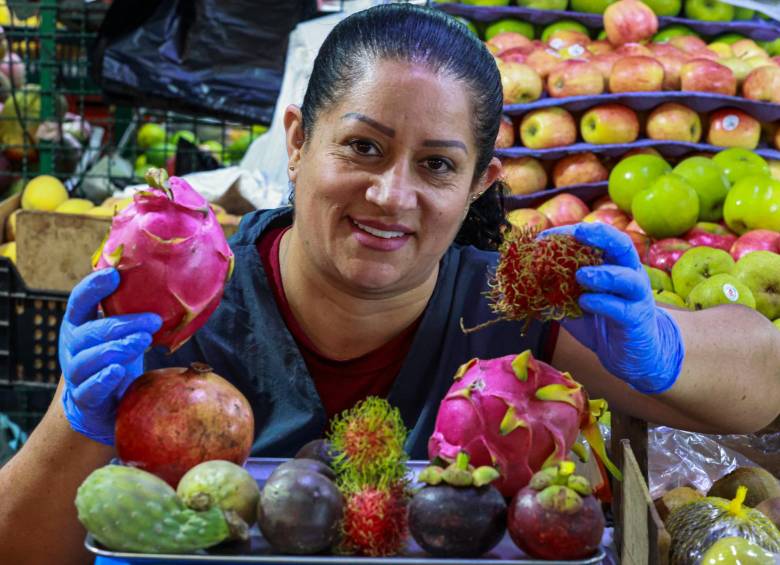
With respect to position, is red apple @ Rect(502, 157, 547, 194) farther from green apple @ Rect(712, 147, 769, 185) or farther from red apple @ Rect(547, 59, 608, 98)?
green apple @ Rect(712, 147, 769, 185)

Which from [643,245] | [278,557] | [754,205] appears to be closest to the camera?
[278,557]

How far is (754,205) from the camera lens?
8.70 ft

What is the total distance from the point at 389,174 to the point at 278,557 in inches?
26.6

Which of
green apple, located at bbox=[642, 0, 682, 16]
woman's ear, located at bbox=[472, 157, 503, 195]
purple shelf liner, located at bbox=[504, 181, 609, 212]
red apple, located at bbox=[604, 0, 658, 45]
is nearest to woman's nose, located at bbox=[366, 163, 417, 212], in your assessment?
woman's ear, located at bbox=[472, 157, 503, 195]

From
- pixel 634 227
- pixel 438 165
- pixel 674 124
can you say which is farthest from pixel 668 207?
pixel 438 165

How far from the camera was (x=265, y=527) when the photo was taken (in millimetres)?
959

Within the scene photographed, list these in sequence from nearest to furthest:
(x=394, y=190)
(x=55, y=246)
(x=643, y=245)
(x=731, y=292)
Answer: (x=394, y=190) → (x=731, y=292) → (x=643, y=245) → (x=55, y=246)

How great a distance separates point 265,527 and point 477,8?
302 cm

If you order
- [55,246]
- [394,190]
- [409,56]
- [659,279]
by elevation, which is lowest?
[55,246]

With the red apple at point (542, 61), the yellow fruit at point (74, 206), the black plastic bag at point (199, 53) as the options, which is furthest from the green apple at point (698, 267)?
the yellow fruit at point (74, 206)

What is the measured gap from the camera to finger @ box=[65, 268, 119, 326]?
3.87 ft

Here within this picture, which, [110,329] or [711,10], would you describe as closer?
[110,329]

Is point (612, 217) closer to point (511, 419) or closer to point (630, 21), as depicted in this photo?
point (630, 21)

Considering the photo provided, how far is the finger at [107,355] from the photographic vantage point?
3.99 ft
